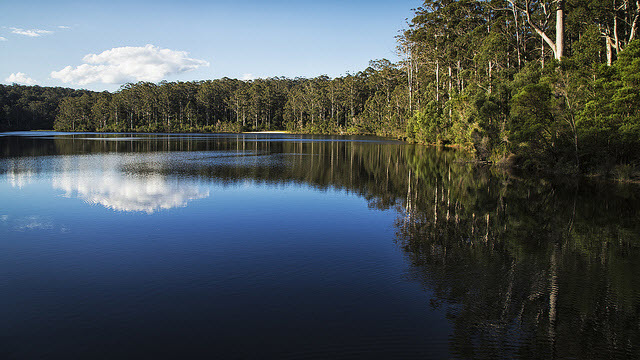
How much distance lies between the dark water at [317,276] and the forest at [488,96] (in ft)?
21.1

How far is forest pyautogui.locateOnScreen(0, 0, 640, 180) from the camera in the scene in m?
20.2

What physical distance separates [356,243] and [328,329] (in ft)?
14.3

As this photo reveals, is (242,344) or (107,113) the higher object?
(107,113)

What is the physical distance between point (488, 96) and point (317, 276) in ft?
75.1

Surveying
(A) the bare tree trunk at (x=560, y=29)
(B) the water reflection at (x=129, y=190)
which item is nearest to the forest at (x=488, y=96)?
(A) the bare tree trunk at (x=560, y=29)

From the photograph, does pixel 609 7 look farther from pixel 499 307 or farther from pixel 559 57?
pixel 499 307

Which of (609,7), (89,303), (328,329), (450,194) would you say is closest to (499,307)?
(328,329)

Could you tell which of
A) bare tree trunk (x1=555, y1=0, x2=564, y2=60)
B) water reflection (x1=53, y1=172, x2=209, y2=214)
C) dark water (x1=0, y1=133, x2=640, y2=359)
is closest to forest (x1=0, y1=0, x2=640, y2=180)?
bare tree trunk (x1=555, y1=0, x2=564, y2=60)

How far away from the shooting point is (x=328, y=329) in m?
5.67

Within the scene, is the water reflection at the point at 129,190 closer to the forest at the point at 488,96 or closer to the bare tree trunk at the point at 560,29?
the forest at the point at 488,96

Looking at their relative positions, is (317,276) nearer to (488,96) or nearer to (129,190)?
(129,190)

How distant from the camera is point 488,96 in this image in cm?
2708

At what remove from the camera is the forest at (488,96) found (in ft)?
66.4

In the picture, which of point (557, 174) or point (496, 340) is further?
point (557, 174)
